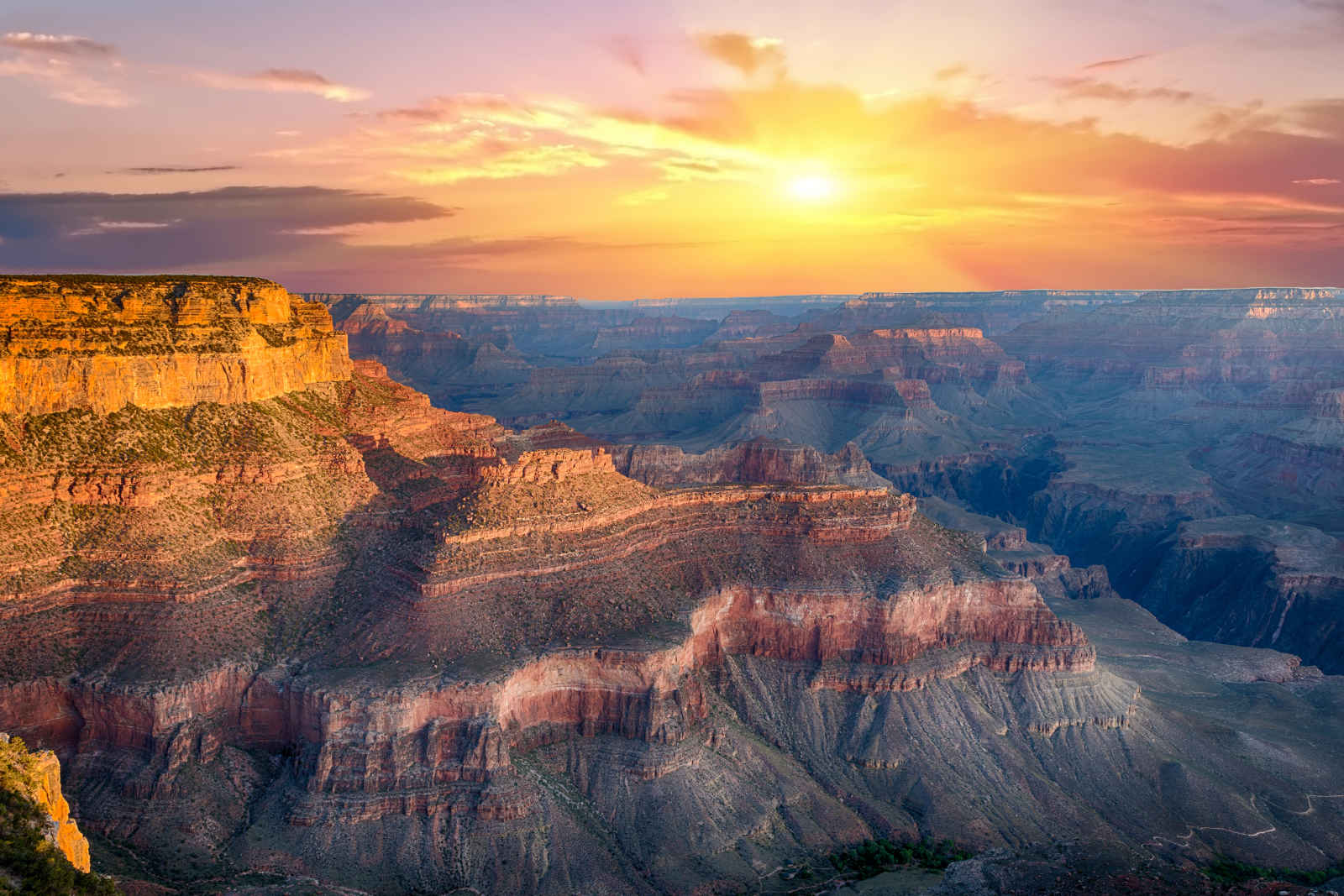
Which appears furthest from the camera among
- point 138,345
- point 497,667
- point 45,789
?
point 138,345

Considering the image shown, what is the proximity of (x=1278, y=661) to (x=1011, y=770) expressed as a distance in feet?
171

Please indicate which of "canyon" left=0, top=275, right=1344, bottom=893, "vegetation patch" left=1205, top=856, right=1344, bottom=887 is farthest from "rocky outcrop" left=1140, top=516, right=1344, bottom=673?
"vegetation patch" left=1205, top=856, right=1344, bottom=887

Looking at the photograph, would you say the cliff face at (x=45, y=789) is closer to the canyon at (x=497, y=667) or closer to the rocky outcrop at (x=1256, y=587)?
the canyon at (x=497, y=667)

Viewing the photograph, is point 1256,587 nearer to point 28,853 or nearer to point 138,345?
point 138,345

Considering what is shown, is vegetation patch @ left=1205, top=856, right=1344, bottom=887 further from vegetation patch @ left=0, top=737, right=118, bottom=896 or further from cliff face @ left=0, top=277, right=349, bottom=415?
cliff face @ left=0, top=277, right=349, bottom=415

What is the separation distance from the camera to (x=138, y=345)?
7688 cm

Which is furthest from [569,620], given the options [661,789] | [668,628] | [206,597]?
[206,597]

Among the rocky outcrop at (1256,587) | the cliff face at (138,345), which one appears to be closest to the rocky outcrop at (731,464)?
the cliff face at (138,345)

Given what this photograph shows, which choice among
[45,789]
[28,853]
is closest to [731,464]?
[45,789]

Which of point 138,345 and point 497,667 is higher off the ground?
point 138,345

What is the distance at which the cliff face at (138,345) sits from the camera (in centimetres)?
7194

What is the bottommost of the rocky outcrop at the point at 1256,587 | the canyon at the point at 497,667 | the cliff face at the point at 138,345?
the rocky outcrop at the point at 1256,587

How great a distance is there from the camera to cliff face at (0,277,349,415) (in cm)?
7194

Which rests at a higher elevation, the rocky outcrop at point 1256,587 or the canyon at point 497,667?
the canyon at point 497,667
